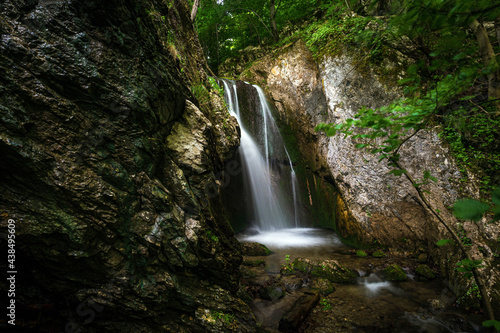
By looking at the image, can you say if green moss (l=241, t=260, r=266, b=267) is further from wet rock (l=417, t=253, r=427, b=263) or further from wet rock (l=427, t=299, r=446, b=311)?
wet rock (l=417, t=253, r=427, b=263)

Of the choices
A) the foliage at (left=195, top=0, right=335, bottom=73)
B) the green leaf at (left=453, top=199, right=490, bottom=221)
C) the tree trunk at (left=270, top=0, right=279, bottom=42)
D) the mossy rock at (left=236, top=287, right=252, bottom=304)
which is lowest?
the mossy rock at (left=236, top=287, right=252, bottom=304)

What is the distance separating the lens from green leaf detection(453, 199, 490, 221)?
110 cm

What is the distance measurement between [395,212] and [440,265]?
166 centimetres

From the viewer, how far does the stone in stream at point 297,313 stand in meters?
3.72

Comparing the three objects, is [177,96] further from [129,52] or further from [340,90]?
[340,90]

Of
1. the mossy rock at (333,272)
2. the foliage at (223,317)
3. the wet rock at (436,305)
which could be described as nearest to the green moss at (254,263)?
the mossy rock at (333,272)

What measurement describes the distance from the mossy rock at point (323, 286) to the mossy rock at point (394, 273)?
5.18 ft

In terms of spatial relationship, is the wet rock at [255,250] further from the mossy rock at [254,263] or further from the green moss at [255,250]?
the mossy rock at [254,263]

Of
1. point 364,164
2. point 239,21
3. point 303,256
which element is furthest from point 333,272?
point 239,21

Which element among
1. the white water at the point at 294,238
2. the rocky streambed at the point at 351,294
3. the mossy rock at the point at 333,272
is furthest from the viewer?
the white water at the point at 294,238

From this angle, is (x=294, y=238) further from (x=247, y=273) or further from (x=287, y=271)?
(x=247, y=273)

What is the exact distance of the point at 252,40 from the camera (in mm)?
14586

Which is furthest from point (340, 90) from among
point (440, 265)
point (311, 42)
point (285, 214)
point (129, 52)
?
point (129, 52)

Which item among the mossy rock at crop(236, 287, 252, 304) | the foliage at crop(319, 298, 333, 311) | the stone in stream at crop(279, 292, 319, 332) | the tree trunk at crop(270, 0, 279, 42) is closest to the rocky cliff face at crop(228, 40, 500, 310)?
the tree trunk at crop(270, 0, 279, 42)
